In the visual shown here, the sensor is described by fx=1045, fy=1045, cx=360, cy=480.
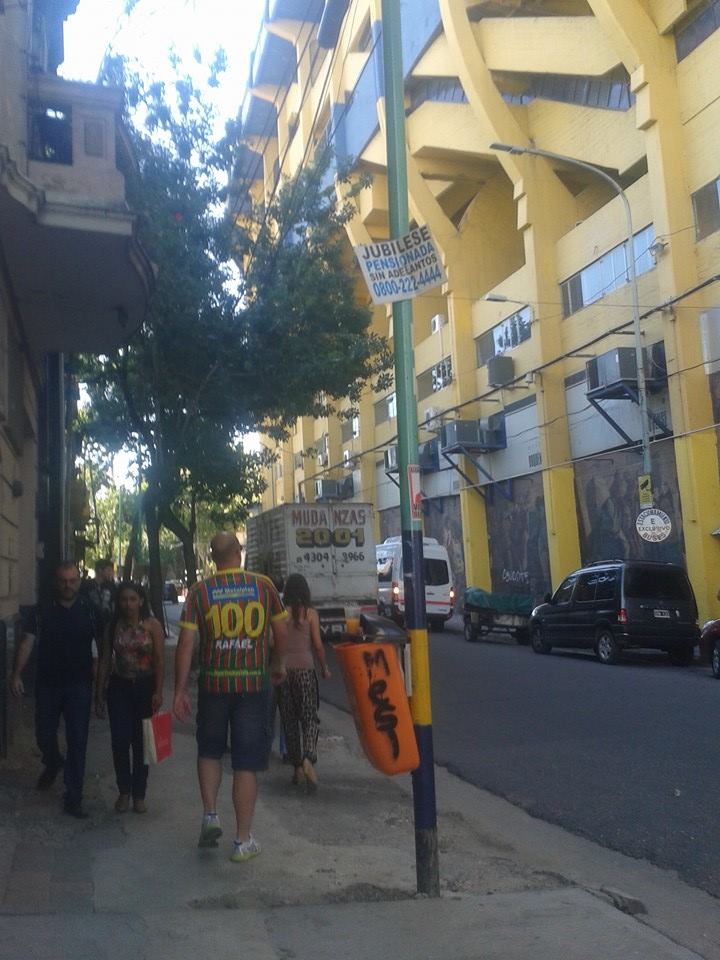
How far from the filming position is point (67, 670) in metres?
7.12

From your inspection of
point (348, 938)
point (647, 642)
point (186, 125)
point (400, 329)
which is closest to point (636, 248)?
point (647, 642)

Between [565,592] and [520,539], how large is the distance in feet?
39.7

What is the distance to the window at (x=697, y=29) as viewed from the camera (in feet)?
77.4

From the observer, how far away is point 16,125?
353 inches

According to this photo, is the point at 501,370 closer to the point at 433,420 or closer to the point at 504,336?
the point at 504,336

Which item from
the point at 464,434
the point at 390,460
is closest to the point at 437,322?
the point at 390,460

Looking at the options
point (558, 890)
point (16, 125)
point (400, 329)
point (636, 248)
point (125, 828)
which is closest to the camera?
point (558, 890)

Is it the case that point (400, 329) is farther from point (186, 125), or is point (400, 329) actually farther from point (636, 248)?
point (636, 248)

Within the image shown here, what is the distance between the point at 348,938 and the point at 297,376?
572 inches

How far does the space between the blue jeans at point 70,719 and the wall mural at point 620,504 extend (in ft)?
65.6

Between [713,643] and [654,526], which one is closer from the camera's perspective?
[713,643]

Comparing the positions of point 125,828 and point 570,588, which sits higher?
point 570,588

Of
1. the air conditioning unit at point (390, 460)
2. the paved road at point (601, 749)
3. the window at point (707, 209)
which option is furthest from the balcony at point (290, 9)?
the paved road at point (601, 749)

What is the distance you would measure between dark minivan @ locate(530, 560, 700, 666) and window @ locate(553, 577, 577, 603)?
0.74 ft
